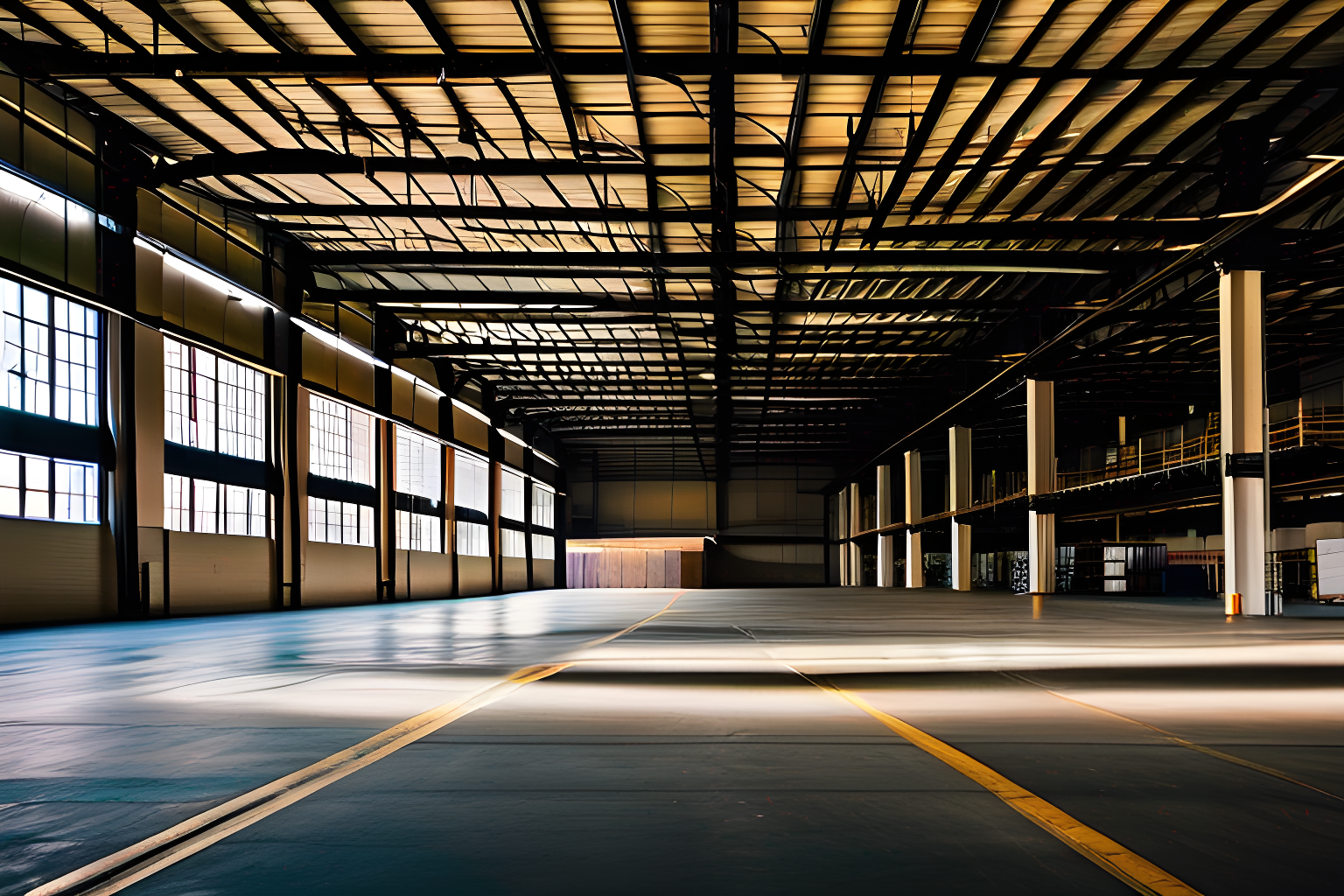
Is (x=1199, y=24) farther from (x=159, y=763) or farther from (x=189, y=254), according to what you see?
(x=189, y=254)

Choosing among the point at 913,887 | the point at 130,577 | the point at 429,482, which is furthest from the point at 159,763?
the point at 429,482

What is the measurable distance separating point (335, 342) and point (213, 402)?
7.61 m

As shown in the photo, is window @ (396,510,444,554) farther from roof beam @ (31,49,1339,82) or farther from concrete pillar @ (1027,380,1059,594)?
roof beam @ (31,49,1339,82)

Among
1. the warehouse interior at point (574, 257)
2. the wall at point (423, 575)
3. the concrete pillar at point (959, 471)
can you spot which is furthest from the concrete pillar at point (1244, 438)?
the wall at point (423, 575)

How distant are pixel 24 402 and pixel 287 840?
21424 mm

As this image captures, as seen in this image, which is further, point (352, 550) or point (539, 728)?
point (352, 550)

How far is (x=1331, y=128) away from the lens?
22469 millimetres

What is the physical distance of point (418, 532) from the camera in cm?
4600

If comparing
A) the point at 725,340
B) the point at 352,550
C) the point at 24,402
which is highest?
the point at 725,340

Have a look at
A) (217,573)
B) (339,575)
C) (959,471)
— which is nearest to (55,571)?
(217,573)

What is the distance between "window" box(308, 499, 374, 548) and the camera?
1375 inches

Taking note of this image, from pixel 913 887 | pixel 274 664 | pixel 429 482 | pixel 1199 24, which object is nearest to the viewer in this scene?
pixel 913 887

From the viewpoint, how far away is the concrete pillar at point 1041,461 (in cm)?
3719

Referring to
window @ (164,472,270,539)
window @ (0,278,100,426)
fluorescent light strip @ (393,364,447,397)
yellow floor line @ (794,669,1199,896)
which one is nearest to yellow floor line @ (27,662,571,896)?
yellow floor line @ (794,669,1199,896)
